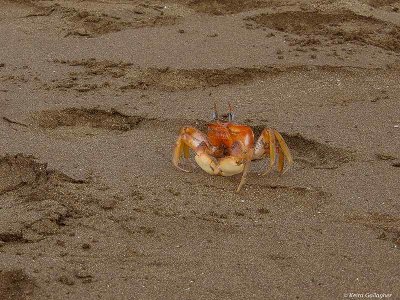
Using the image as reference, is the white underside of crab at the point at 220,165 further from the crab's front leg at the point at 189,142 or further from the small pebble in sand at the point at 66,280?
the small pebble in sand at the point at 66,280

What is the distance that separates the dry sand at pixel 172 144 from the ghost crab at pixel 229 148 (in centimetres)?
9

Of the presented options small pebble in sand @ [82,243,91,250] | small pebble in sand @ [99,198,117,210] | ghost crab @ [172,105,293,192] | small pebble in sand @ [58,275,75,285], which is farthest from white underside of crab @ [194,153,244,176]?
small pebble in sand @ [58,275,75,285]

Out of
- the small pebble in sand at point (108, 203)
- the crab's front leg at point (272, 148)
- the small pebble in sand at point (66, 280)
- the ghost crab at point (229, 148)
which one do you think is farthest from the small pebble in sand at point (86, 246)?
the crab's front leg at point (272, 148)

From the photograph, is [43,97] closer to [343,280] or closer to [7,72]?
[7,72]

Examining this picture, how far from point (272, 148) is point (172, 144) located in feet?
2.54

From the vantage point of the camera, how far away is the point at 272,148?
471 cm

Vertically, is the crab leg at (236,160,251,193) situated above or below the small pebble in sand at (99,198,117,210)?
above

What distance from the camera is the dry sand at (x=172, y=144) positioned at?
12.7ft

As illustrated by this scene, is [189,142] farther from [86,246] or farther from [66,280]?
[66,280]

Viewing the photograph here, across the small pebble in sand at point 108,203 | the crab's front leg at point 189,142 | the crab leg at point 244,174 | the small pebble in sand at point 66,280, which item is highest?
the crab's front leg at point 189,142

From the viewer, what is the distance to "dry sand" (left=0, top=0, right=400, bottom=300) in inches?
152

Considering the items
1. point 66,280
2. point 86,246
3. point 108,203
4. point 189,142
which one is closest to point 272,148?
point 189,142

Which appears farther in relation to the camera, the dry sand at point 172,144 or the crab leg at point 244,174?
the crab leg at point 244,174

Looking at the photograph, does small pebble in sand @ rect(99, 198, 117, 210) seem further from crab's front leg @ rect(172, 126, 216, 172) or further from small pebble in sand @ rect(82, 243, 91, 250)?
crab's front leg @ rect(172, 126, 216, 172)
